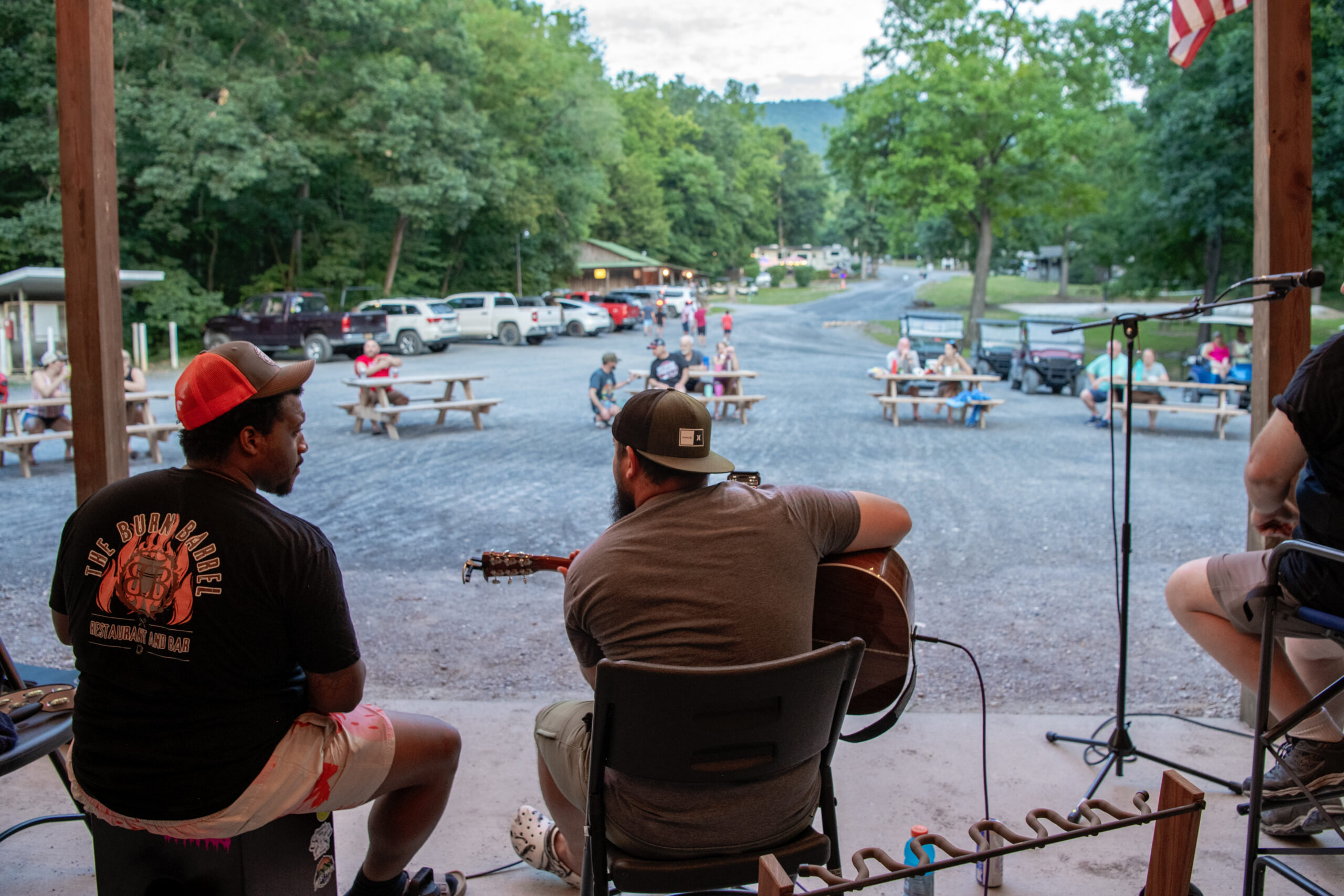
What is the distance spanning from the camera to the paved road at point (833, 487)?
4578mm

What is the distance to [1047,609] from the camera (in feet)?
18.2

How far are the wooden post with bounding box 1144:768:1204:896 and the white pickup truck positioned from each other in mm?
28403

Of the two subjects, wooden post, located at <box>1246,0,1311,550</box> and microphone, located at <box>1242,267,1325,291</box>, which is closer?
microphone, located at <box>1242,267,1325,291</box>

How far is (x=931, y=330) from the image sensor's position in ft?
74.4

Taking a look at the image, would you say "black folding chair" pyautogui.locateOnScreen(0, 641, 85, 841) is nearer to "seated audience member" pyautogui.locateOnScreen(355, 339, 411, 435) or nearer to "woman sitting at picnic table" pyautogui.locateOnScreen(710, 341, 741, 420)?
"seated audience member" pyautogui.locateOnScreen(355, 339, 411, 435)

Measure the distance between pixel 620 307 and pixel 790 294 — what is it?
34.9 metres

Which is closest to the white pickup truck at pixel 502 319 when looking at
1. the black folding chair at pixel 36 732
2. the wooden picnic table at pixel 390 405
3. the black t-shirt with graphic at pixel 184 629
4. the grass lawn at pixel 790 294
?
the wooden picnic table at pixel 390 405

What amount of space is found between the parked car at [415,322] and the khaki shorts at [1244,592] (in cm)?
2445

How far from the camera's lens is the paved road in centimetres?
458

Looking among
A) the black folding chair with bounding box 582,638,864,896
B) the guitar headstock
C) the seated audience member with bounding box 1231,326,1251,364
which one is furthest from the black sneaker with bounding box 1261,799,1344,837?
the seated audience member with bounding box 1231,326,1251,364

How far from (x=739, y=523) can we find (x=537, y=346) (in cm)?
2753

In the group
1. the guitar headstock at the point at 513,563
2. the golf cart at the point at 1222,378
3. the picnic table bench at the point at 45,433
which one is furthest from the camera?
the golf cart at the point at 1222,378

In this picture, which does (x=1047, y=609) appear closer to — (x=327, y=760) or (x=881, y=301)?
(x=327, y=760)

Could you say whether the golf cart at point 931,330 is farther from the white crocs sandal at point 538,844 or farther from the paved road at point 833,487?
the white crocs sandal at point 538,844
